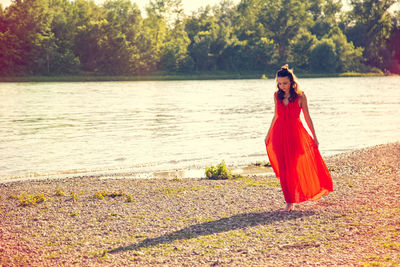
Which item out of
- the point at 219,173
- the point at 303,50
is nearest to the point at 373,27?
the point at 303,50

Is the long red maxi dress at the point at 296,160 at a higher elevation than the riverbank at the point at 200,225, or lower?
higher

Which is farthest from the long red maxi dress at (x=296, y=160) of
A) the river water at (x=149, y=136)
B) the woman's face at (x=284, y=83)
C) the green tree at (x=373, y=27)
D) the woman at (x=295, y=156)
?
the green tree at (x=373, y=27)

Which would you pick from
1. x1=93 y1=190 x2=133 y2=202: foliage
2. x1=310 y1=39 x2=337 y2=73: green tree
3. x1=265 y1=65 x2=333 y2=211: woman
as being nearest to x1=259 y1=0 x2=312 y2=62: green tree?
x1=310 y1=39 x2=337 y2=73: green tree

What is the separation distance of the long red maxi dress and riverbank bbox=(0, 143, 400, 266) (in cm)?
38

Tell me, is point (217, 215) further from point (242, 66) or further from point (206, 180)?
point (242, 66)

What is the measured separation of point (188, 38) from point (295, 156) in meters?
107

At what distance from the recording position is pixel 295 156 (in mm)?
8172

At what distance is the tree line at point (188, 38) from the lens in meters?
96.2

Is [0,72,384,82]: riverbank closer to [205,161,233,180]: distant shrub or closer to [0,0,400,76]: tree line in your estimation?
[0,0,400,76]: tree line

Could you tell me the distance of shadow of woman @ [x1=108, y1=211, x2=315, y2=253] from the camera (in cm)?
687

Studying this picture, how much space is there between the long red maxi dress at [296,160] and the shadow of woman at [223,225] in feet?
1.28

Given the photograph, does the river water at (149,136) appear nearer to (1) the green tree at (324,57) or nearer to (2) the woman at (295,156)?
(2) the woman at (295,156)

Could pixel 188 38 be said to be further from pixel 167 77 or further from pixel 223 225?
pixel 223 225

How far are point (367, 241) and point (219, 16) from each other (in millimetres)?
152387
